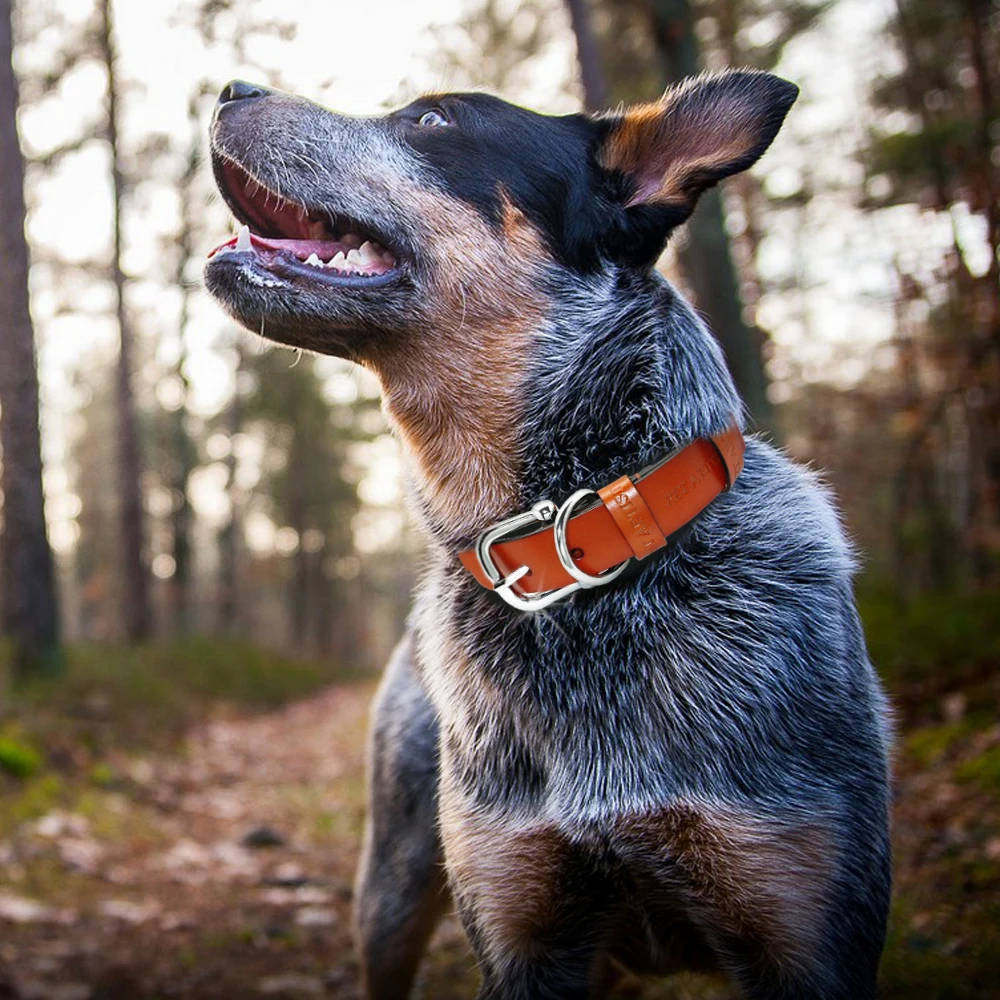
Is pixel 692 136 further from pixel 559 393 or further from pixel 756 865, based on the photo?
pixel 756 865

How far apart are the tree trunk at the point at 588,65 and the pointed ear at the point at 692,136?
7.41 meters

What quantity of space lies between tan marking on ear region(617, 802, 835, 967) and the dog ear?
166cm

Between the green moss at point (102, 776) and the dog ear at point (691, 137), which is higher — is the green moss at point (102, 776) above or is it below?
below

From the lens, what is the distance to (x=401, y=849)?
11.4 ft

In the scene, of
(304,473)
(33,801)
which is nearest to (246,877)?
(33,801)

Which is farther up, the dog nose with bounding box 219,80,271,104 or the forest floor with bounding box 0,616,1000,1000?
the dog nose with bounding box 219,80,271,104

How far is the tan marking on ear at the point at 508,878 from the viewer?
8.20 ft

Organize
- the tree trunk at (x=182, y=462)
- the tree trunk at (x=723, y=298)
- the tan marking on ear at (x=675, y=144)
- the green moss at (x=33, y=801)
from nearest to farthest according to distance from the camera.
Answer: the tan marking on ear at (x=675, y=144) < the green moss at (x=33, y=801) < the tree trunk at (x=723, y=298) < the tree trunk at (x=182, y=462)

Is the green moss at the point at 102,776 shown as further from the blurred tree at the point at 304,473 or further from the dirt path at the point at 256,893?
the blurred tree at the point at 304,473

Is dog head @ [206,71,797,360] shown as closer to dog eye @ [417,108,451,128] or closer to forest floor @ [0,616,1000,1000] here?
dog eye @ [417,108,451,128]

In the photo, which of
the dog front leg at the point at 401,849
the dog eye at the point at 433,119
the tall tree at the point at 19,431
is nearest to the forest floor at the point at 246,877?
the dog front leg at the point at 401,849

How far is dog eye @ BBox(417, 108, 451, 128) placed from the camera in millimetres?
3037

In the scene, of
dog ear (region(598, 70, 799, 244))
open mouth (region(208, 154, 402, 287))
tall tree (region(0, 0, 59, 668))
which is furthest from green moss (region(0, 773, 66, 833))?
dog ear (region(598, 70, 799, 244))

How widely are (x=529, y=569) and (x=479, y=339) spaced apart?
723 mm
